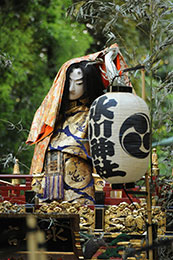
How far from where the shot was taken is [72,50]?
15.0m

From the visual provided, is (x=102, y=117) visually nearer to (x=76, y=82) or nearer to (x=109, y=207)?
(x=109, y=207)

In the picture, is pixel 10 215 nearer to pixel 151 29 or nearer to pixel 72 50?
pixel 151 29

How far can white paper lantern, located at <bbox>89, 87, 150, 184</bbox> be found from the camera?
17.2 ft

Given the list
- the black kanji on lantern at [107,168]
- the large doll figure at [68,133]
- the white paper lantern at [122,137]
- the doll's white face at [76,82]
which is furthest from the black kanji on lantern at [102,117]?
the doll's white face at [76,82]

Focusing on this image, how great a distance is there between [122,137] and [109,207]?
1.75 m

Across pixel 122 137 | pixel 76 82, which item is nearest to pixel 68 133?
pixel 76 82

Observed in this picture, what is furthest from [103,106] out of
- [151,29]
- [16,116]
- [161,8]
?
[16,116]

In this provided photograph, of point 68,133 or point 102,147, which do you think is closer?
point 102,147

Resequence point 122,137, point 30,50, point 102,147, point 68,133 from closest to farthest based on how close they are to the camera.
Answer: point 122,137, point 102,147, point 68,133, point 30,50

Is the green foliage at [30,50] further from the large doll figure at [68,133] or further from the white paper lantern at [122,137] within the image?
the white paper lantern at [122,137]

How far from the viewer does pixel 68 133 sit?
755 centimetres

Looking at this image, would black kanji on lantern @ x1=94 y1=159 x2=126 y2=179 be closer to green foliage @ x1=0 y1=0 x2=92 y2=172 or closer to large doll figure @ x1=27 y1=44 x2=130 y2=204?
large doll figure @ x1=27 y1=44 x2=130 y2=204

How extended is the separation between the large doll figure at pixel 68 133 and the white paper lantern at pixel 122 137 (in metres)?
1.97

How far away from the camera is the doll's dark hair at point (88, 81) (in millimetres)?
7625
